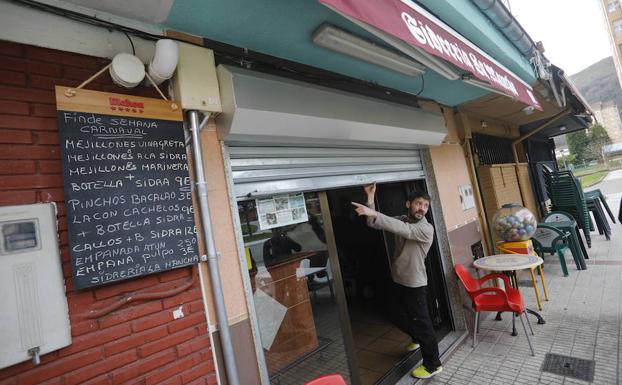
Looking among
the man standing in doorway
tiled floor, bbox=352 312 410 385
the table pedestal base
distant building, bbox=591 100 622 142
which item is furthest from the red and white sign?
distant building, bbox=591 100 622 142

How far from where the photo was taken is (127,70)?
1.76m

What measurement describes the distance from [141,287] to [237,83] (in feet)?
4.68

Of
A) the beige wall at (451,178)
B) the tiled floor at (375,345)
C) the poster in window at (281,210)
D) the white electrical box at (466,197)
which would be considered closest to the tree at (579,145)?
the white electrical box at (466,197)

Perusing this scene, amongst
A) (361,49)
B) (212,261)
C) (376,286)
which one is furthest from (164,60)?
(376,286)

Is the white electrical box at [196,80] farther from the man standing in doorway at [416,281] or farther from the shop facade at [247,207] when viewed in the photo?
the man standing in doorway at [416,281]

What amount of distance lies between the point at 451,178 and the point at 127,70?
4.60m

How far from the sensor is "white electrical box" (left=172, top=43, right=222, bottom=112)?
1.96 metres

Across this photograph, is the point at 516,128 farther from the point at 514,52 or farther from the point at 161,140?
the point at 161,140

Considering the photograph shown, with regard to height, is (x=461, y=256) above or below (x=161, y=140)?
below

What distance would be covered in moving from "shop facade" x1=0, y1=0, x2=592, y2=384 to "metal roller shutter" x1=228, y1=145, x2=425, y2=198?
12 millimetres

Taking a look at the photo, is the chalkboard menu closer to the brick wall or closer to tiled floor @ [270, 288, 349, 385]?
the brick wall

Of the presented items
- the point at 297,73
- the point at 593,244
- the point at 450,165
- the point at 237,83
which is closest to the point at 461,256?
the point at 450,165

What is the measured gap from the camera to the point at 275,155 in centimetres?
259

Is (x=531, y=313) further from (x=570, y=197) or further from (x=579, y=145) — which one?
(x=579, y=145)
